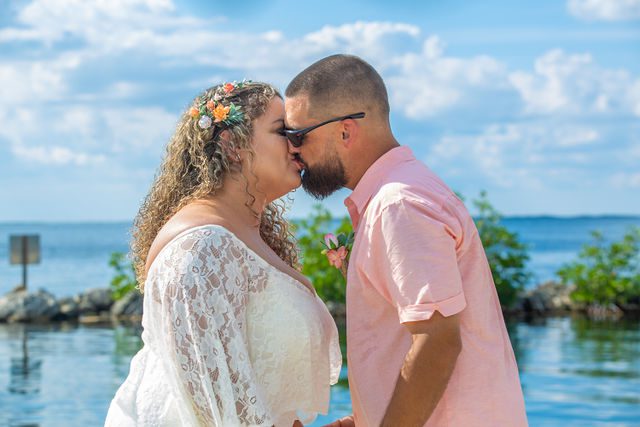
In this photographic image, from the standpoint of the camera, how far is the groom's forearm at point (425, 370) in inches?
103

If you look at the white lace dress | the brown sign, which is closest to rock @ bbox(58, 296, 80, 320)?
the brown sign

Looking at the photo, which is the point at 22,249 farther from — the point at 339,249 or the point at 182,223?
the point at 339,249

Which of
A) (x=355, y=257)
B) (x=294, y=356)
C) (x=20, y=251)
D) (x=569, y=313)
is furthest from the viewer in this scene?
(x=20, y=251)

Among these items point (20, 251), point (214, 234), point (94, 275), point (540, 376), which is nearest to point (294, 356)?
point (214, 234)

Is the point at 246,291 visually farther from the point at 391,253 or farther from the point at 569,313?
the point at 569,313

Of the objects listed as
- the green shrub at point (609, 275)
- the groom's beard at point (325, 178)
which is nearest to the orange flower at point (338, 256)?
the groom's beard at point (325, 178)

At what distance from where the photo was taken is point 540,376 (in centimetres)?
1154

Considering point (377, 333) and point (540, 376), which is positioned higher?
point (377, 333)

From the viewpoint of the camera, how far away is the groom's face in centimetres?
295

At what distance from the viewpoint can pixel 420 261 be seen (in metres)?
2.58

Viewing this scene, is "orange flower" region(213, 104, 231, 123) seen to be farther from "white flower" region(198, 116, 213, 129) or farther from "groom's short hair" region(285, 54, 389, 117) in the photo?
"groom's short hair" region(285, 54, 389, 117)

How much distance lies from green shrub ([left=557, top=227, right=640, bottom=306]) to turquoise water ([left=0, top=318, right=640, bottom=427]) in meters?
1.04

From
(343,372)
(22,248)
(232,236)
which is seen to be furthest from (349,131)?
(22,248)

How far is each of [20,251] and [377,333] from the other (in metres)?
17.3
